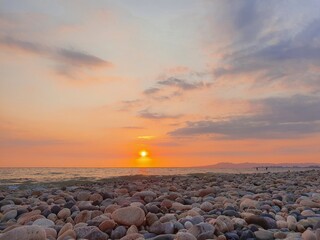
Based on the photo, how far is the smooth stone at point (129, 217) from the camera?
425cm

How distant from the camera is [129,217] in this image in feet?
14.1

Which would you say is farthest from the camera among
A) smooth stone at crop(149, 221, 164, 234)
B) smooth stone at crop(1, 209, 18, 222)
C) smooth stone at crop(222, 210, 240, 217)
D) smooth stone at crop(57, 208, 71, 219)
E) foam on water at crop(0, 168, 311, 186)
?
foam on water at crop(0, 168, 311, 186)

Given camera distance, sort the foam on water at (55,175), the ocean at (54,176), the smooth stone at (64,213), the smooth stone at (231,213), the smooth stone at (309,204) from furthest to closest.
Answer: the foam on water at (55,175)
the ocean at (54,176)
the smooth stone at (309,204)
the smooth stone at (64,213)
the smooth stone at (231,213)

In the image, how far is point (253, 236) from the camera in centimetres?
377

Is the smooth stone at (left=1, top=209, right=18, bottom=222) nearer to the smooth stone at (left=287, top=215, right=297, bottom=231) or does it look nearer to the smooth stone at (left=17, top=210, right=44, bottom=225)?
the smooth stone at (left=17, top=210, right=44, bottom=225)

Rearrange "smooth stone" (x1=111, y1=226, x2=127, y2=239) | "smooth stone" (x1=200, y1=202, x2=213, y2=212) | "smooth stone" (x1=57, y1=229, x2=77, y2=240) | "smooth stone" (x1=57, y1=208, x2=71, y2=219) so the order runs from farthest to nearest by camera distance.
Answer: "smooth stone" (x1=200, y1=202, x2=213, y2=212) → "smooth stone" (x1=57, y1=208, x2=71, y2=219) → "smooth stone" (x1=111, y1=226, x2=127, y2=239) → "smooth stone" (x1=57, y1=229, x2=77, y2=240)

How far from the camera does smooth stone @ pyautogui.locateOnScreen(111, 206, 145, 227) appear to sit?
167 inches

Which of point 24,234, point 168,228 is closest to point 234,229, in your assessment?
point 168,228

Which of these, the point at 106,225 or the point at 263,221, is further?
the point at 263,221

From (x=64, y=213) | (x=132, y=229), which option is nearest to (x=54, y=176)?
(x=64, y=213)

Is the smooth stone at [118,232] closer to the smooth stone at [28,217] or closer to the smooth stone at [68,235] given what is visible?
the smooth stone at [68,235]

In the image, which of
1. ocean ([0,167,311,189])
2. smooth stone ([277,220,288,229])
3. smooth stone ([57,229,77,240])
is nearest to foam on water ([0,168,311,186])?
ocean ([0,167,311,189])

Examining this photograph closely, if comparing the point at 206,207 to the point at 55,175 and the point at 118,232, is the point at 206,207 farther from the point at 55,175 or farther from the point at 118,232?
the point at 55,175

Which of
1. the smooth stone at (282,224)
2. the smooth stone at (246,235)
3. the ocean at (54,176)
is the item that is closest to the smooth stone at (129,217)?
the smooth stone at (246,235)
